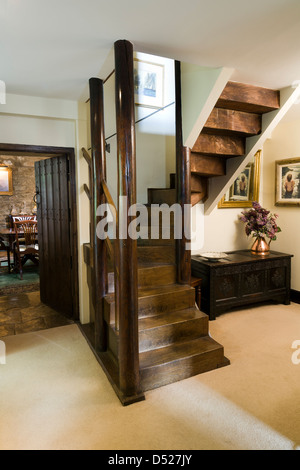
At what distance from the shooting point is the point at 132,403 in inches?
81.7

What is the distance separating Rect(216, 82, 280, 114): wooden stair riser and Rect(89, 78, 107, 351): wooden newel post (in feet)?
3.60

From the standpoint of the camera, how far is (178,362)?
2.33 metres

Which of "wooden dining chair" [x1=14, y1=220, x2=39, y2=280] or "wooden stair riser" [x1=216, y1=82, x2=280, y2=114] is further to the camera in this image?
"wooden dining chair" [x1=14, y1=220, x2=39, y2=280]

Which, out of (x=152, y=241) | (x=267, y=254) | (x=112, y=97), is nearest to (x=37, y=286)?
(x=152, y=241)

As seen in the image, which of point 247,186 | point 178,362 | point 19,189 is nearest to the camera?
point 178,362

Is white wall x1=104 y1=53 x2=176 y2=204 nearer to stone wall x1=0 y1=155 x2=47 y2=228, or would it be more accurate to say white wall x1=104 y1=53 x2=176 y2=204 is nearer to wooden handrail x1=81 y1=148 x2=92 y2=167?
wooden handrail x1=81 y1=148 x2=92 y2=167

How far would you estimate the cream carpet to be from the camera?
1747mm

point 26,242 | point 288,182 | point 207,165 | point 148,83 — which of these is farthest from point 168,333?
point 26,242

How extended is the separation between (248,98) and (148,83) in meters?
1.76

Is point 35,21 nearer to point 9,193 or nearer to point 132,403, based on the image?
point 132,403

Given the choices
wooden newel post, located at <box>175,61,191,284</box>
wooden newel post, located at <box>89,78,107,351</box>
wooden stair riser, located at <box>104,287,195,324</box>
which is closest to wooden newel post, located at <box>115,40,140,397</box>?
wooden stair riser, located at <box>104,287,195,324</box>

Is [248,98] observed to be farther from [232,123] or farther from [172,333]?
[172,333]

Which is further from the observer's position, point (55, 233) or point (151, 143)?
point (151, 143)

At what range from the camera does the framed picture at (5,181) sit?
25.8ft
